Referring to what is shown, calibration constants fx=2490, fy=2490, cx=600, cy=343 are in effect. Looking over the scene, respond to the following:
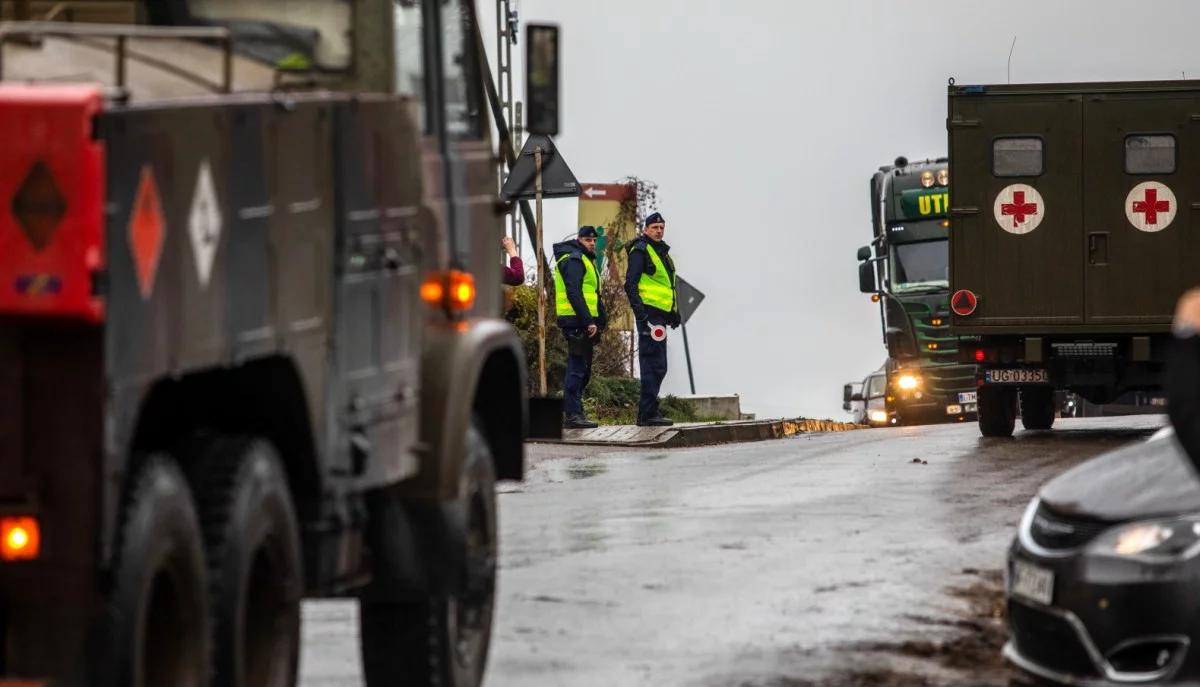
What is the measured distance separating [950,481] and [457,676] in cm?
966

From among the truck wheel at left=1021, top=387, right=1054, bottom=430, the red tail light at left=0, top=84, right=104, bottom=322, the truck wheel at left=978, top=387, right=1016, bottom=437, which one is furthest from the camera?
the truck wheel at left=1021, top=387, right=1054, bottom=430

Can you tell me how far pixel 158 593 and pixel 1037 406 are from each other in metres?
19.6

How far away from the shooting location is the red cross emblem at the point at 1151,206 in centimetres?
2161

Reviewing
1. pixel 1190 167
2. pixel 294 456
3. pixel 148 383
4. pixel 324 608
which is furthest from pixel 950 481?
pixel 148 383

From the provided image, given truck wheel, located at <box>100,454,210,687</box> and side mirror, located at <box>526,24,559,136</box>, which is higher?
side mirror, located at <box>526,24,559,136</box>

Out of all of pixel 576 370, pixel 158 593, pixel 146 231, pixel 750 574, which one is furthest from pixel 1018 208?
pixel 146 231

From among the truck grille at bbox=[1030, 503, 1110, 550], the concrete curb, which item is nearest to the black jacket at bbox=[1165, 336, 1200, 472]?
the truck grille at bbox=[1030, 503, 1110, 550]

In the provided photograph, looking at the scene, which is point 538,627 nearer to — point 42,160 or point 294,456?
point 294,456

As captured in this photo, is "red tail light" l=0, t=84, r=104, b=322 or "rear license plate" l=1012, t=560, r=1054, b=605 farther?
"rear license plate" l=1012, t=560, r=1054, b=605

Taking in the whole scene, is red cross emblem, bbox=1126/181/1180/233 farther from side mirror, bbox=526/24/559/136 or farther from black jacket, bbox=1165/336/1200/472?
black jacket, bbox=1165/336/1200/472

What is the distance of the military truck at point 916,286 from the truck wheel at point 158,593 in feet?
89.3

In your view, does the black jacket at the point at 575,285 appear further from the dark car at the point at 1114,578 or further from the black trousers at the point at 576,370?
the dark car at the point at 1114,578

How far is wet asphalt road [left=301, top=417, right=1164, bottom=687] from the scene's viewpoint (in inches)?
352

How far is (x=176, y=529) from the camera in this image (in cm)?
539
